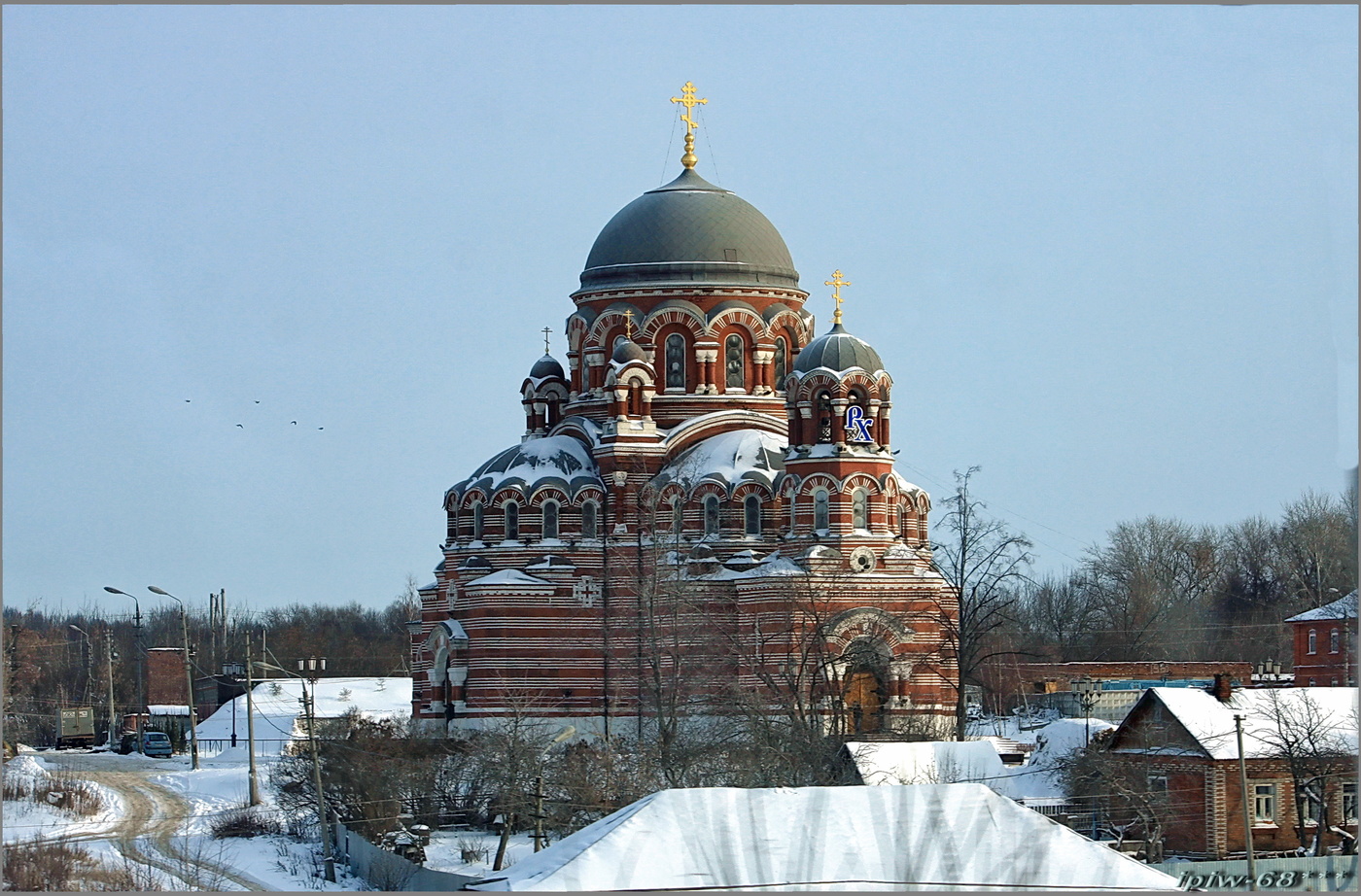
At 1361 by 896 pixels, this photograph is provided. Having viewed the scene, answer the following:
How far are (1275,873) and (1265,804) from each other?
406 cm

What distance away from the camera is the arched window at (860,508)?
157ft

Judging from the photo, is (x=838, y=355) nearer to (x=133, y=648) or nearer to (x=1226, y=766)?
(x=1226, y=766)

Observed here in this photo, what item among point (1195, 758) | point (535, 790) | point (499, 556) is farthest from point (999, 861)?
point (499, 556)

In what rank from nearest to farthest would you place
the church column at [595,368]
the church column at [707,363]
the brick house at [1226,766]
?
the brick house at [1226,766], the church column at [707,363], the church column at [595,368]

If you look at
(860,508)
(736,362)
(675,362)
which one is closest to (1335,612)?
(860,508)

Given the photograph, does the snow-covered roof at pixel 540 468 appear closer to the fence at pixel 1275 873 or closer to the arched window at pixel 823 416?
the arched window at pixel 823 416

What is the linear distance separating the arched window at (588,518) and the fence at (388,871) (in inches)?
623

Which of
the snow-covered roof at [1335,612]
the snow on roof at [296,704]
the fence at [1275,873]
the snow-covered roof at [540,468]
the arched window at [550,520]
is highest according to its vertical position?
the snow-covered roof at [540,468]

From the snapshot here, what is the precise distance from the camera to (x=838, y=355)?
48438 millimetres

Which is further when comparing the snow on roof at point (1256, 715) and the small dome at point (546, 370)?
the small dome at point (546, 370)

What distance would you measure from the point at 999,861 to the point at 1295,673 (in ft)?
117

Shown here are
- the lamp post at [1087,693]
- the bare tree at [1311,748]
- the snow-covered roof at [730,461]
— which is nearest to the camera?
the bare tree at [1311,748]

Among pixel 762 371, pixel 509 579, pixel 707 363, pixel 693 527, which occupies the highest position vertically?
pixel 707 363

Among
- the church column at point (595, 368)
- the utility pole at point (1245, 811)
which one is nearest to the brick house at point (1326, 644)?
the church column at point (595, 368)
